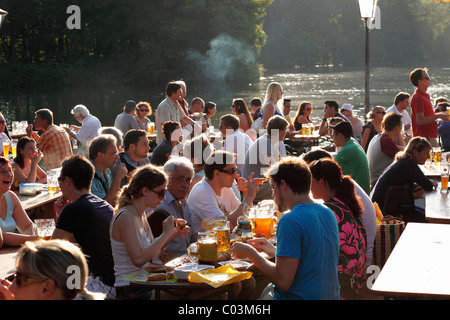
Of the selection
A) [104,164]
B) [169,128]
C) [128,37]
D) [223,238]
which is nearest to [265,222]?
[223,238]

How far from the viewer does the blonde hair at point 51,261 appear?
2.08 metres

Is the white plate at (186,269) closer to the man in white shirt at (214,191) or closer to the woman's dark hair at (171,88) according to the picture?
the man in white shirt at (214,191)

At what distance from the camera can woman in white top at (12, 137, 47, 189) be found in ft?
19.6

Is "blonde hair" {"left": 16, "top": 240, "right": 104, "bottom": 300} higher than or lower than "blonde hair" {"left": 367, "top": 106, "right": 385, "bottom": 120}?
lower

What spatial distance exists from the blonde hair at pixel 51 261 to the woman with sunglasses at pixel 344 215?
174 centimetres

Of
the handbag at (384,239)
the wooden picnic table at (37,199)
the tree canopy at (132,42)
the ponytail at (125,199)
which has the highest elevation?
the tree canopy at (132,42)

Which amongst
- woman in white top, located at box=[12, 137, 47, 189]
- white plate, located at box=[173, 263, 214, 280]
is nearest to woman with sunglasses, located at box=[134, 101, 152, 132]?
woman in white top, located at box=[12, 137, 47, 189]

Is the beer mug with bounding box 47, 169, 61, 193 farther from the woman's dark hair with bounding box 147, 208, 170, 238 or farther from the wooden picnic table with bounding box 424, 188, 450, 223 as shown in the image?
the wooden picnic table with bounding box 424, 188, 450, 223

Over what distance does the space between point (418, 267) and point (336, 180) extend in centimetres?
65

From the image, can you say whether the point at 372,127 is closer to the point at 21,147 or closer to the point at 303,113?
the point at 303,113

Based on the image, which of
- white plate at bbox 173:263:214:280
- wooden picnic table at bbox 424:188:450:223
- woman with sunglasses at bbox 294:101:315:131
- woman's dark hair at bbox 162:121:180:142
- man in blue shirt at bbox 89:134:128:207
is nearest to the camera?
white plate at bbox 173:263:214:280

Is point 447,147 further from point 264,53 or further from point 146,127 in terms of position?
point 264,53

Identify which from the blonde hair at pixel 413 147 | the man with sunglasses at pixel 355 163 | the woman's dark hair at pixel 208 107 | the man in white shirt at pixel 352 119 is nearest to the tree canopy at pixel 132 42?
the woman's dark hair at pixel 208 107

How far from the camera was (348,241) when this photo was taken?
350 cm
